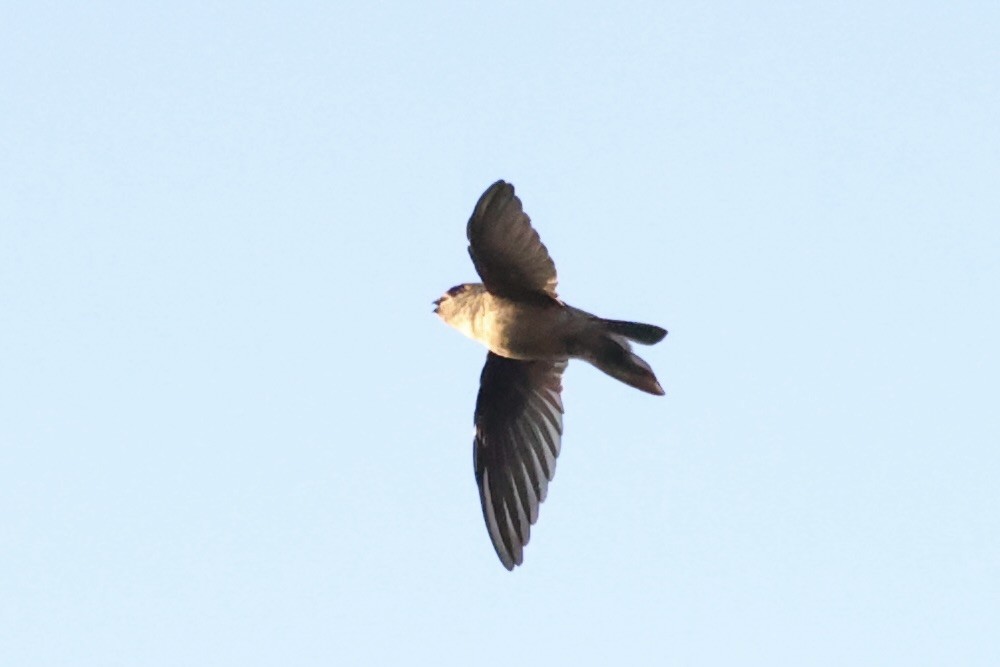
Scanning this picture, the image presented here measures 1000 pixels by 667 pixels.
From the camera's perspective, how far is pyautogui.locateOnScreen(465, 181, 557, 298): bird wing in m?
7.27

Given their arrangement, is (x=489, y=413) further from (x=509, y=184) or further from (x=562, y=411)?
(x=509, y=184)

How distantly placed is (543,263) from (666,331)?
605 mm

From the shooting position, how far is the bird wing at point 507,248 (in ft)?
23.9

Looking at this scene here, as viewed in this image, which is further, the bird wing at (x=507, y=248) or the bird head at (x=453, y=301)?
the bird head at (x=453, y=301)

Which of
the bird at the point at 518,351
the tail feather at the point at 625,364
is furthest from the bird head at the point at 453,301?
the tail feather at the point at 625,364

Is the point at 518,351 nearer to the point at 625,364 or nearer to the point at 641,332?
the point at 625,364

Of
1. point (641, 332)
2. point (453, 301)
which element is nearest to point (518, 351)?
point (453, 301)

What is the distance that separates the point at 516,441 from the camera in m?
8.53

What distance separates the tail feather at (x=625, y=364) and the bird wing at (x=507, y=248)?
0.32m

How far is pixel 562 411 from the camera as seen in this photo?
336 inches

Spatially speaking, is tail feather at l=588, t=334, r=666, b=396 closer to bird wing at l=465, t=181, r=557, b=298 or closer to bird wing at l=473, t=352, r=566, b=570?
bird wing at l=465, t=181, r=557, b=298

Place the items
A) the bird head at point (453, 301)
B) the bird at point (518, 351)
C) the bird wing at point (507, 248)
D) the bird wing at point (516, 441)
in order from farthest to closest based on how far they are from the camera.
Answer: the bird wing at point (516, 441), the bird head at point (453, 301), the bird at point (518, 351), the bird wing at point (507, 248)

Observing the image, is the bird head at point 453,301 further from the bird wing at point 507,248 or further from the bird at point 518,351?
the bird wing at point 507,248

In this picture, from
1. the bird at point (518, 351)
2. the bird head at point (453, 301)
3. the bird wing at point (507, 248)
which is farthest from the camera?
the bird head at point (453, 301)
